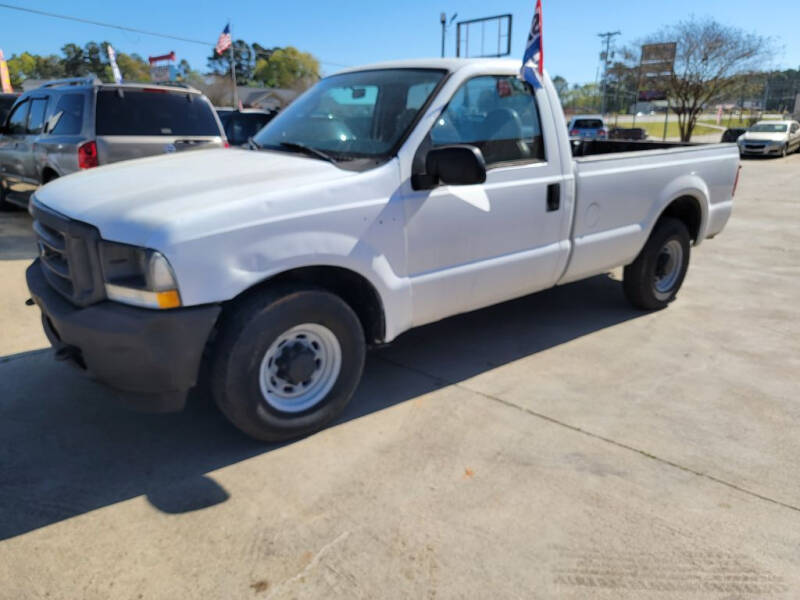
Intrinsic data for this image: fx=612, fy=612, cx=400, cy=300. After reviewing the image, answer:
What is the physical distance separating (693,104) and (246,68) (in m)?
99.4

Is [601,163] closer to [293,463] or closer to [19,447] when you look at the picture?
[293,463]

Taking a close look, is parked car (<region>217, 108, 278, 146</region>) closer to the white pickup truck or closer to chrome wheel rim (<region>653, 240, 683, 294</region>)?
the white pickup truck

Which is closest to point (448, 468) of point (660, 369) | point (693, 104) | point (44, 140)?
point (660, 369)

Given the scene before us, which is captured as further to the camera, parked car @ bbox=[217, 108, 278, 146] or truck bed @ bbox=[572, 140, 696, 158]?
parked car @ bbox=[217, 108, 278, 146]

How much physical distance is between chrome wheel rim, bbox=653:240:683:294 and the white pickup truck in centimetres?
98

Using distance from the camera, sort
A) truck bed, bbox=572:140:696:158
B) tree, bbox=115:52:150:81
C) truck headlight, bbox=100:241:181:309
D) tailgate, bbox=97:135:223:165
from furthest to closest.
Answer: tree, bbox=115:52:150:81
tailgate, bbox=97:135:223:165
truck bed, bbox=572:140:696:158
truck headlight, bbox=100:241:181:309

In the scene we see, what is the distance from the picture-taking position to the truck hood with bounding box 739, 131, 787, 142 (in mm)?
26016

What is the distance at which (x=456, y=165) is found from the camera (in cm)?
312

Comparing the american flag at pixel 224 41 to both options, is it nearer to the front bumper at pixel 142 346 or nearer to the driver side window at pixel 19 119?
the driver side window at pixel 19 119

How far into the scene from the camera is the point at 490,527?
2.60 m

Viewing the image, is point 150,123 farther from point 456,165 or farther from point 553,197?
point 456,165

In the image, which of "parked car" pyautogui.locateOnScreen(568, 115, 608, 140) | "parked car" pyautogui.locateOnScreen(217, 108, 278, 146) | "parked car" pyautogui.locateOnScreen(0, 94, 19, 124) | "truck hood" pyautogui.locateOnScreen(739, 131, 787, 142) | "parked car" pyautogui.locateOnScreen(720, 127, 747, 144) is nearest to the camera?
"parked car" pyautogui.locateOnScreen(217, 108, 278, 146)

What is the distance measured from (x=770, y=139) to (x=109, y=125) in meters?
27.4

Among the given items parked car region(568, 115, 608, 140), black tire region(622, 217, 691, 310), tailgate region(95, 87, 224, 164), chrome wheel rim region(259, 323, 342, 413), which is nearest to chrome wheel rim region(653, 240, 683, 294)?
black tire region(622, 217, 691, 310)
